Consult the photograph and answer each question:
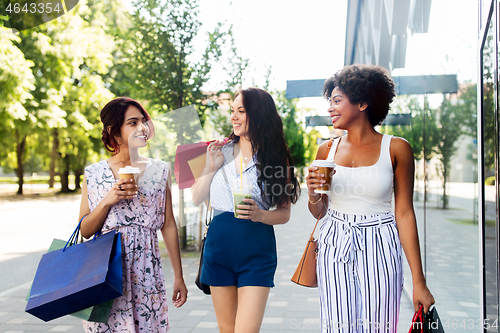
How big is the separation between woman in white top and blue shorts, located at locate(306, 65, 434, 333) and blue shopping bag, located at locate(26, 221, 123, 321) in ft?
3.29

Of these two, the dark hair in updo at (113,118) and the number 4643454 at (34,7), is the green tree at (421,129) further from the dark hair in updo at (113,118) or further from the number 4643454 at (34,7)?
the number 4643454 at (34,7)

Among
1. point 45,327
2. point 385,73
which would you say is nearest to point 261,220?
point 385,73

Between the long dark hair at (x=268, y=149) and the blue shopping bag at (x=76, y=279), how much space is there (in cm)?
87

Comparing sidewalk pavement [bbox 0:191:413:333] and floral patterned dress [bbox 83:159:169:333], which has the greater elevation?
floral patterned dress [bbox 83:159:169:333]

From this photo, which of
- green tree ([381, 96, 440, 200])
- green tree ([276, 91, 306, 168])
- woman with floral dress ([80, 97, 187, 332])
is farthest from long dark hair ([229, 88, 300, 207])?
green tree ([276, 91, 306, 168])

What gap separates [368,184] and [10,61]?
12576mm

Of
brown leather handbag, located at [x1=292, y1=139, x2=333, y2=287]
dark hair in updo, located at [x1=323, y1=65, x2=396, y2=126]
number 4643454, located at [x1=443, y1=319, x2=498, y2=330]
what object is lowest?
number 4643454, located at [x1=443, y1=319, x2=498, y2=330]

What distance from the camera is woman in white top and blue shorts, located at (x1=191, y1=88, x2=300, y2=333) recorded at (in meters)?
2.19

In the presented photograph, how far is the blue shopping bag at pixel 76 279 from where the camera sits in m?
1.83

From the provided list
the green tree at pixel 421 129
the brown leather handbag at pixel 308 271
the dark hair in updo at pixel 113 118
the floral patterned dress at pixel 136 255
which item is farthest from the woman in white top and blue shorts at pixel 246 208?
the green tree at pixel 421 129

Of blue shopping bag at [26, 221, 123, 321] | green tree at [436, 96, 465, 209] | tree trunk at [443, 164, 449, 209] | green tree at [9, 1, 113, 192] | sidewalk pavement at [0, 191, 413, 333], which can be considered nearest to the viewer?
blue shopping bag at [26, 221, 123, 321]

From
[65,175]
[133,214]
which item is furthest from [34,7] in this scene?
[65,175]

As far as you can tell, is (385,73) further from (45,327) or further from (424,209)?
(45,327)

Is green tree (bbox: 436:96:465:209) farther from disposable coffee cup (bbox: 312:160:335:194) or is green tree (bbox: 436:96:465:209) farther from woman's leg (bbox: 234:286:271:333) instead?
woman's leg (bbox: 234:286:271:333)
